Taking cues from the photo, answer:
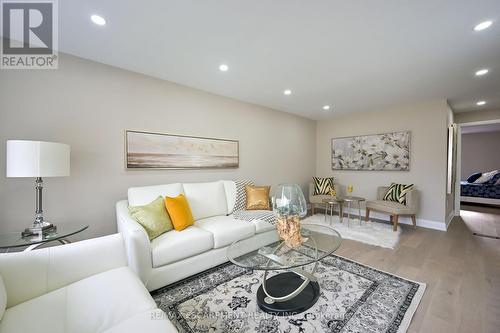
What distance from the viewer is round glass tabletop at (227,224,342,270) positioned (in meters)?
1.66

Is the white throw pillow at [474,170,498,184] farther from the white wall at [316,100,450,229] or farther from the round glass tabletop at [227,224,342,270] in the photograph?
the round glass tabletop at [227,224,342,270]

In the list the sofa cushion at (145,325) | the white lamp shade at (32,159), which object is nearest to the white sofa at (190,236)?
the white lamp shade at (32,159)

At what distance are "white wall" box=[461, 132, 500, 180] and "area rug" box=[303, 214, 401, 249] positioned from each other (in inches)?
257

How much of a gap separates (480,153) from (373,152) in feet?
19.8

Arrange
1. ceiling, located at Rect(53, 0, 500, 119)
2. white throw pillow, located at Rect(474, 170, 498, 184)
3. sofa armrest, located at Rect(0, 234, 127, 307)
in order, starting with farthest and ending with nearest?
white throw pillow, located at Rect(474, 170, 498, 184) → ceiling, located at Rect(53, 0, 500, 119) → sofa armrest, located at Rect(0, 234, 127, 307)

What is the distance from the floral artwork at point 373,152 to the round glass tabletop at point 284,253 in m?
3.12

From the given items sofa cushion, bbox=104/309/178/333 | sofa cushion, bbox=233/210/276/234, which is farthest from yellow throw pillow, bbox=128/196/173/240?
sofa cushion, bbox=104/309/178/333

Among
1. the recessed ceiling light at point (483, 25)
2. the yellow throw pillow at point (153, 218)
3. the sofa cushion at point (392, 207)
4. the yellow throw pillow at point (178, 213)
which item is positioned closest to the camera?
the recessed ceiling light at point (483, 25)

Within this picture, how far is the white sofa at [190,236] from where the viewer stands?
6.08 ft

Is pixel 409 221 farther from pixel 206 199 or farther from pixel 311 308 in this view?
pixel 206 199

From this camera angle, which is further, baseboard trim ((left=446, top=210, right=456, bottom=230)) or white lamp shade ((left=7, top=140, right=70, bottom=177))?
baseboard trim ((left=446, top=210, right=456, bottom=230))

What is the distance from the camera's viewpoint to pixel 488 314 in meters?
1.65

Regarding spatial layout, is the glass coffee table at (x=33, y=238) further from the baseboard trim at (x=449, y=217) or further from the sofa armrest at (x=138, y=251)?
the baseboard trim at (x=449, y=217)

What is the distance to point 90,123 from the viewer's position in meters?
2.39
